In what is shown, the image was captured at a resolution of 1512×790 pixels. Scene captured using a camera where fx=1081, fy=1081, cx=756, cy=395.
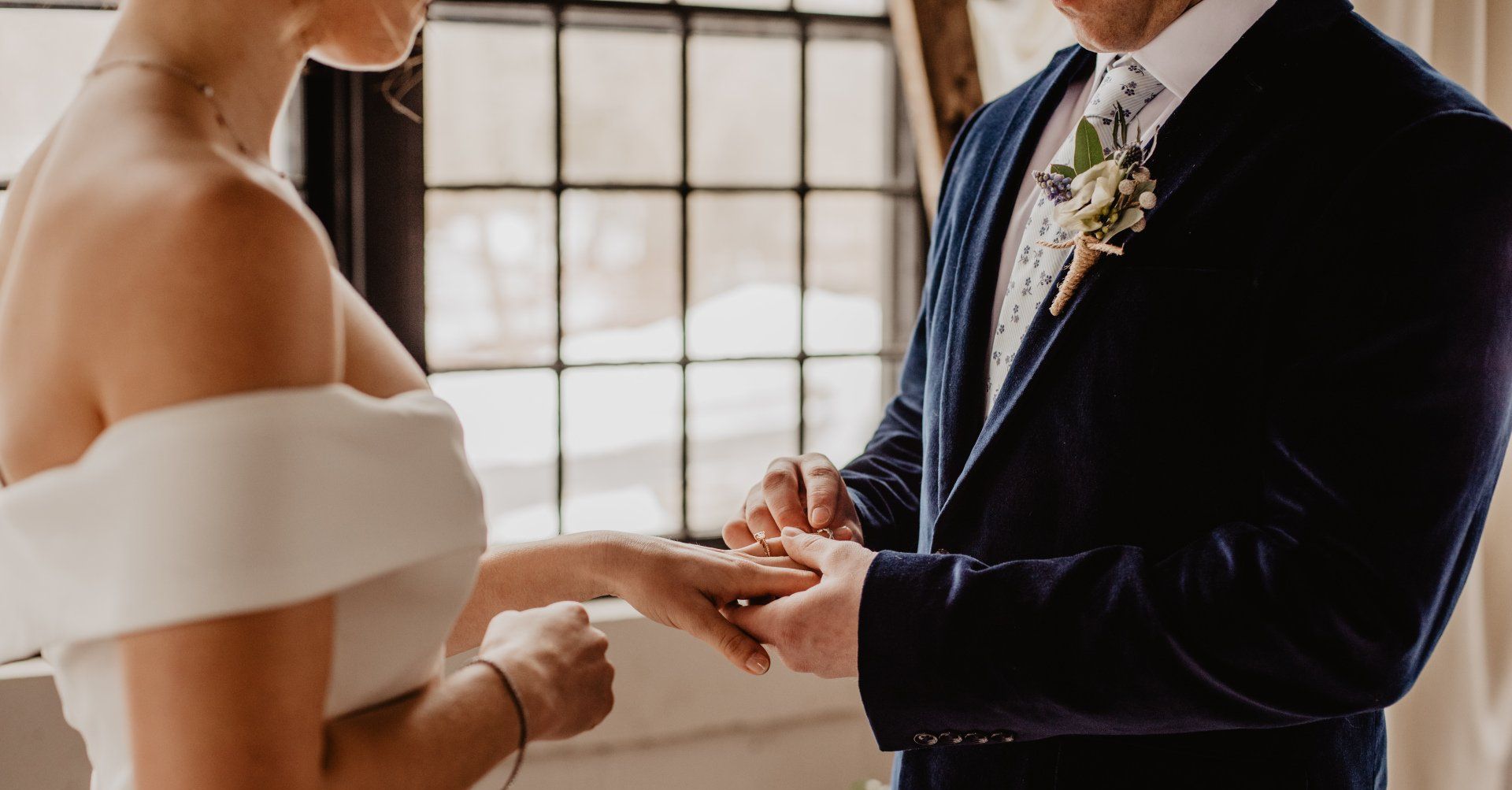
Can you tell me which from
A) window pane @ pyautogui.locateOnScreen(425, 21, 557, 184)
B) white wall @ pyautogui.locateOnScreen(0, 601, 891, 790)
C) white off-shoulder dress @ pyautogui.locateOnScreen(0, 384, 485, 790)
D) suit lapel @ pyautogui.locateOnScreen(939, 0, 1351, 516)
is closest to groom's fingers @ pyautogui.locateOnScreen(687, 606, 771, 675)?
suit lapel @ pyautogui.locateOnScreen(939, 0, 1351, 516)

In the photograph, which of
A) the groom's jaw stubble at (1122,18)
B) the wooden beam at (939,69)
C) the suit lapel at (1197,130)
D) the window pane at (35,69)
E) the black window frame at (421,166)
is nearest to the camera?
the suit lapel at (1197,130)

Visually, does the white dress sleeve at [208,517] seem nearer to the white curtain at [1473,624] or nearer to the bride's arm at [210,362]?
the bride's arm at [210,362]

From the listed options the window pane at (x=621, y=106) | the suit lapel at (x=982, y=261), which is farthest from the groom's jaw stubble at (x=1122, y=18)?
the window pane at (x=621, y=106)

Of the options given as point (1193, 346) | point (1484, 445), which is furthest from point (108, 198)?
point (1484, 445)

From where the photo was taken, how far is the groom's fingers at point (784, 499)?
155cm

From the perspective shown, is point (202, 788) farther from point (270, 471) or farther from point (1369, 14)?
point (1369, 14)

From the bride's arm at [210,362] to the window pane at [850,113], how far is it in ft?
7.82

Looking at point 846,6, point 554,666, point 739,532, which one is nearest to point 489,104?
point 846,6

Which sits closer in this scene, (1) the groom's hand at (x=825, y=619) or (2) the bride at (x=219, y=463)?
(2) the bride at (x=219, y=463)

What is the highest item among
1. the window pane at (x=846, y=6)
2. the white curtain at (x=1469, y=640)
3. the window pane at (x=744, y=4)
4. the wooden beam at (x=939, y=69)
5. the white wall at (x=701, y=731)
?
the window pane at (x=846, y=6)

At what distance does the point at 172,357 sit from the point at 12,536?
22 centimetres

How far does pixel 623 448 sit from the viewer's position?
9.47 feet

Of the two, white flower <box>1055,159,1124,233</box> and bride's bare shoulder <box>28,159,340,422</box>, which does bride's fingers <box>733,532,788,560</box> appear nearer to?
white flower <box>1055,159,1124,233</box>

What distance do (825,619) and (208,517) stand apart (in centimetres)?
69
